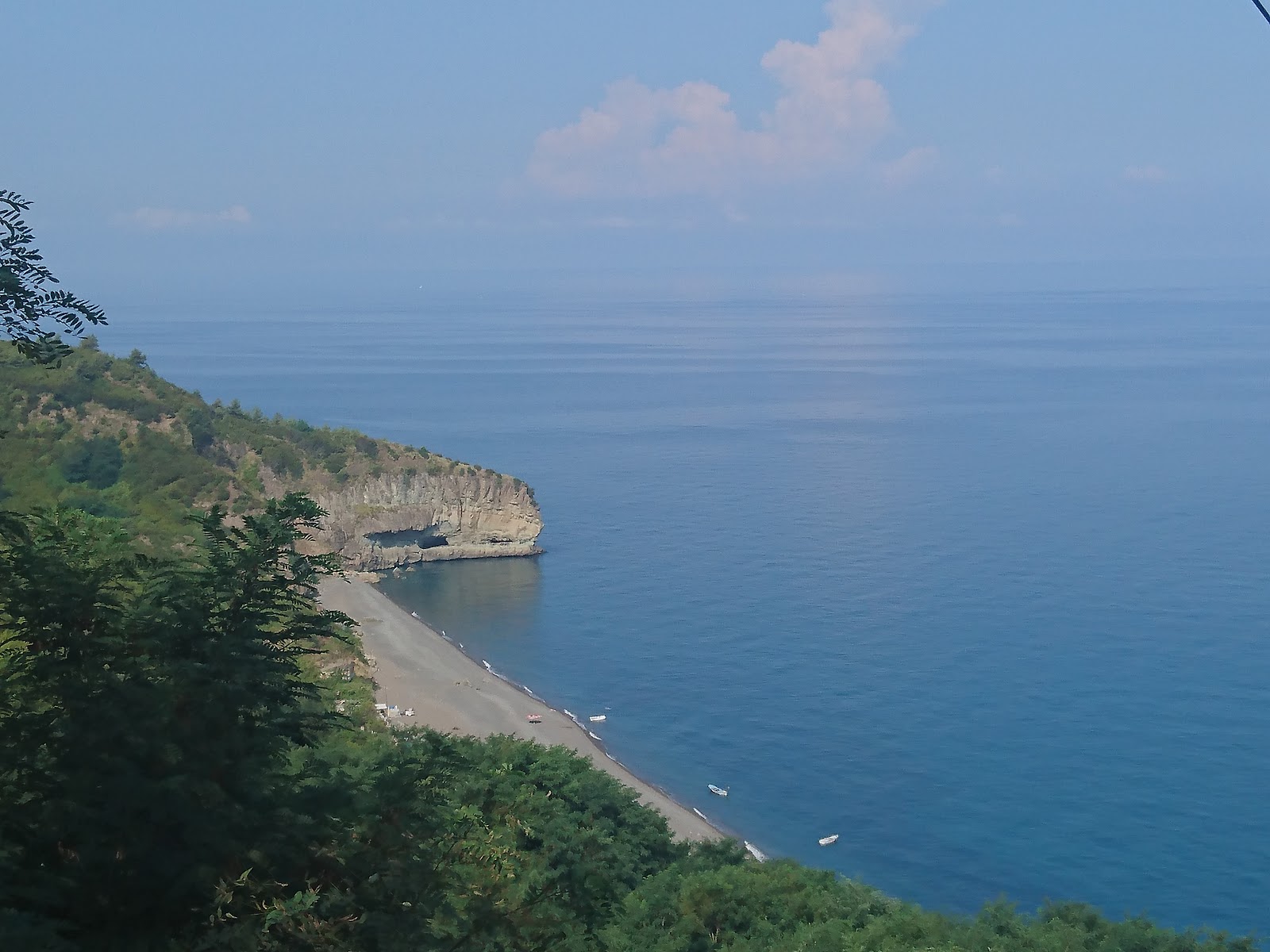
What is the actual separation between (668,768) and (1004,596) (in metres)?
19.1

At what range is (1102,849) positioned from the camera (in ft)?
94.8

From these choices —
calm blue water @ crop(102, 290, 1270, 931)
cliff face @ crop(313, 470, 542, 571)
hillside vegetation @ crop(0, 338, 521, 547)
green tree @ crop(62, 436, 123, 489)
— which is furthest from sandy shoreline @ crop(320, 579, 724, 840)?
green tree @ crop(62, 436, 123, 489)

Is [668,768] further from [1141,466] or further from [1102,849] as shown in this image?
[1141,466]

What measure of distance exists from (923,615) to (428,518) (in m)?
25.7

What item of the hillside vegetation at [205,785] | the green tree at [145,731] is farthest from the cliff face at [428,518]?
the green tree at [145,731]

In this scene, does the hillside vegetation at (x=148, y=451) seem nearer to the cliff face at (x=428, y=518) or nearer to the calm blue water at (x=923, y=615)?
A: the cliff face at (x=428, y=518)

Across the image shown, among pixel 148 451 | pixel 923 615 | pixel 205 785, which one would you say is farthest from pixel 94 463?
pixel 205 785

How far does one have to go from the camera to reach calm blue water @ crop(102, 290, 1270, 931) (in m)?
30.2

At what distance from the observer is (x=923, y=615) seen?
4588cm

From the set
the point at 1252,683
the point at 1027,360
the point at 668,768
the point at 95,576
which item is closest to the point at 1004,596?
the point at 1252,683

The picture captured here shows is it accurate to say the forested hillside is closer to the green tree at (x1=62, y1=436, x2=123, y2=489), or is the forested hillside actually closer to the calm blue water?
the calm blue water

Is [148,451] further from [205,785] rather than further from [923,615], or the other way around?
[205,785]

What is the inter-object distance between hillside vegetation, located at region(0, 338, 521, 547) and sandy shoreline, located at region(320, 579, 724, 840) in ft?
22.9

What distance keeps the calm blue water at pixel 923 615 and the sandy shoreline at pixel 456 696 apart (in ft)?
4.33
